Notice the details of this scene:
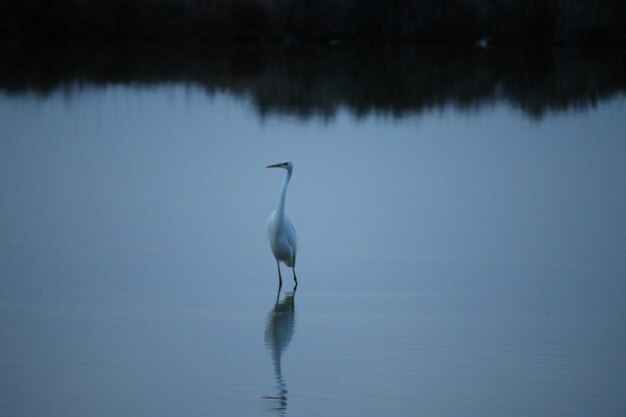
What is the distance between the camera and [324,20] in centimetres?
3070

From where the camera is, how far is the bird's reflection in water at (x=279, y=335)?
5051 mm

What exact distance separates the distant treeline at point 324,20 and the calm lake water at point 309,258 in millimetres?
10810

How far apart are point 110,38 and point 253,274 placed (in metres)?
22.2

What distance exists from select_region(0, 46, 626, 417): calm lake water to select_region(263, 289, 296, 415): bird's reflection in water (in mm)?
20

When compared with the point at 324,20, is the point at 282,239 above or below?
below

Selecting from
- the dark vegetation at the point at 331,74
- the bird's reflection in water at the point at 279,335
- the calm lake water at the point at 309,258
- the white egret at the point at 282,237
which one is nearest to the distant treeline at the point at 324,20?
the dark vegetation at the point at 331,74

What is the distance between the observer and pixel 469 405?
5.19 meters

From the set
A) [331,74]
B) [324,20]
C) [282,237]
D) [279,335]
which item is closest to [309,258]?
[282,237]

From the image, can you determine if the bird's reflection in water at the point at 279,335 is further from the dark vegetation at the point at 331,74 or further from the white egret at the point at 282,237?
the dark vegetation at the point at 331,74

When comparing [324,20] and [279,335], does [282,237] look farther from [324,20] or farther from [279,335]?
[324,20]

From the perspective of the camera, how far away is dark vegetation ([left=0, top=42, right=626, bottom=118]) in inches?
720

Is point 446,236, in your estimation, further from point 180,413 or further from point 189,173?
point 180,413

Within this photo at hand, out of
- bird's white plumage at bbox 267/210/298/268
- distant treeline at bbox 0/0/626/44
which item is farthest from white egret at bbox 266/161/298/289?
distant treeline at bbox 0/0/626/44

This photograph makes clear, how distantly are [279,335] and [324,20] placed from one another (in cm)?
2542
